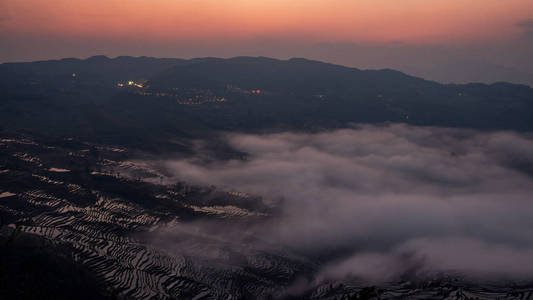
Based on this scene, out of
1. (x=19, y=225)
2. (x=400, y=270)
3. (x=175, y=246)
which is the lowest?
(x=400, y=270)

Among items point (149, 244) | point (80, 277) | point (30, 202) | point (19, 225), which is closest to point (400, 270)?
point (149, 244)

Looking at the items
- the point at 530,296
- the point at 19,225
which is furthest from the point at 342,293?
the point at 19,225

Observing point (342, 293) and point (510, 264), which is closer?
point (342, 293)

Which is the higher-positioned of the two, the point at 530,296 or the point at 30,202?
the point at 30,202

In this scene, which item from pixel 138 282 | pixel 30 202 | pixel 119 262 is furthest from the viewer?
pixel 30 202

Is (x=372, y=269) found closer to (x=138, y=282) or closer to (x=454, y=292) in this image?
(x=454, y=292)

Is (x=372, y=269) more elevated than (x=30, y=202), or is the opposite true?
(x=30, y=202)

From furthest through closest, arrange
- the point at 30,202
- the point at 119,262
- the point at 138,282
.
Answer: the point at 30,202, the point at 119,262, the point at 138,282

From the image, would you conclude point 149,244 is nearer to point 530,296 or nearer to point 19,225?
point 19,225

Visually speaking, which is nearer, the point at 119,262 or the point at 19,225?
the point at 119,262
